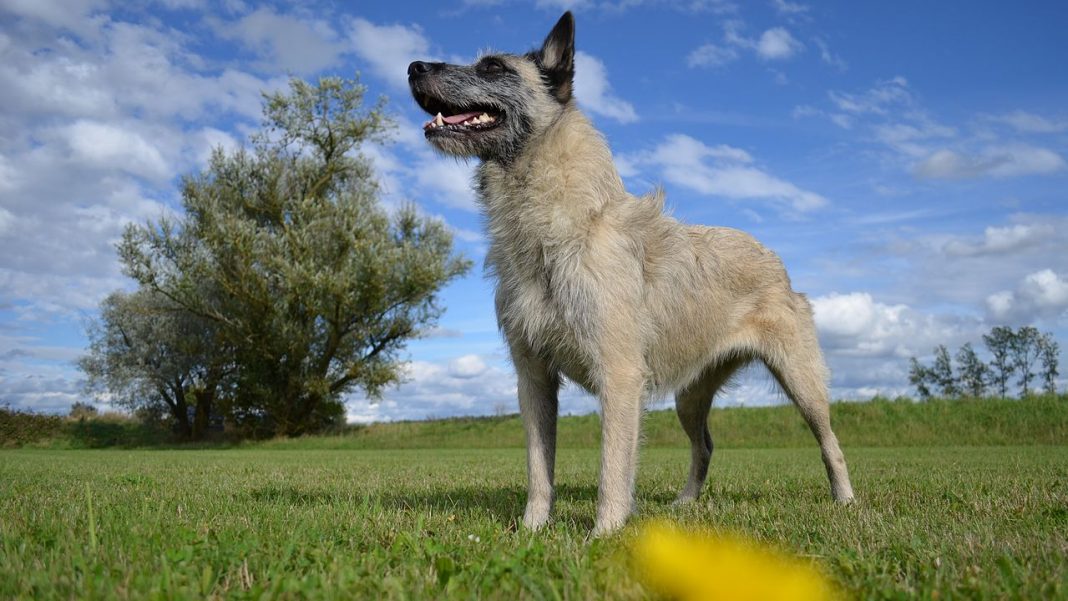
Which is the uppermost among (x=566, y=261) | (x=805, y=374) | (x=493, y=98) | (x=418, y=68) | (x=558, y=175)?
(x=418, y=68)

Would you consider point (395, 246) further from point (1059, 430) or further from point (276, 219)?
point (1059, 430)

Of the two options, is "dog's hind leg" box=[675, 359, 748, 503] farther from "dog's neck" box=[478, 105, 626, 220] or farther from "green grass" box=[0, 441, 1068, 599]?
"dog's neck" box=[478, 105, 626, 220]

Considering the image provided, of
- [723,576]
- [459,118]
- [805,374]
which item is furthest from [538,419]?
[723,576]

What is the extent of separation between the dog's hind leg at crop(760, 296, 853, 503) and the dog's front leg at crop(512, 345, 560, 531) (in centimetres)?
225

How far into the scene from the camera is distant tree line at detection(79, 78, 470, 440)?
3150 cm

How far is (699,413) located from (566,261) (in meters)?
3.08

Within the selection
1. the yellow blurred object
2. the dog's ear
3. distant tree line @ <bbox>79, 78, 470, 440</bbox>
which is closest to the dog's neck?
the dog's ear

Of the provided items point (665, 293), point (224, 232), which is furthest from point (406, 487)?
point (224, 232)

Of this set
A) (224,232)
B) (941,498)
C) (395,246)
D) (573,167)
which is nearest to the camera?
(573,167)

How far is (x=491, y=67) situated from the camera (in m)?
5.08

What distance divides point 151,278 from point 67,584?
106 ft

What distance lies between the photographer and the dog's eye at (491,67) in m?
5.05

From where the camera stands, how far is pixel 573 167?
4719 mm

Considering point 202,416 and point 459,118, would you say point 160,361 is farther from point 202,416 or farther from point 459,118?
point 459,118
